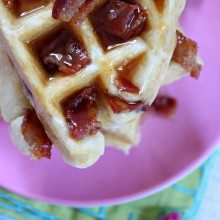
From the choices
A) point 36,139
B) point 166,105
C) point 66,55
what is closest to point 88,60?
point 66,55

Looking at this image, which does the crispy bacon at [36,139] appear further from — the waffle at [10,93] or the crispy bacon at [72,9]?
the crispy bacon at [72,9]

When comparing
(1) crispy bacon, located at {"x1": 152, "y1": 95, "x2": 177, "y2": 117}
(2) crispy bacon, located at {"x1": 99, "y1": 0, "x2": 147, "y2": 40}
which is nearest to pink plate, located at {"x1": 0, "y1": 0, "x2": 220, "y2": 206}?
(1) crispy bacon, located at {"x1": 152, "y1": 95, "x2": 177, "y2": 117}

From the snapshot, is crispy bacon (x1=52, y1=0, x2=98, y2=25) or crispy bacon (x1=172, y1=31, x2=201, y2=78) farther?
crispy bacon (x1=172, y1=31, x2=201, y2=78)

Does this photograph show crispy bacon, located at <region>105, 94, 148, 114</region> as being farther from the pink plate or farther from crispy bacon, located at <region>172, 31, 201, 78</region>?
the pink plate

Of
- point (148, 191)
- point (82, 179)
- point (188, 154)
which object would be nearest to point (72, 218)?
point (82, 179)

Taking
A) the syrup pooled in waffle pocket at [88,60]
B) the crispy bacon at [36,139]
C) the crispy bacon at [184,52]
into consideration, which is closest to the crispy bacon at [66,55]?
the syrup pooled in waffle pocket at [88,60]

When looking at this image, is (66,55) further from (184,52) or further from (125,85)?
(184,52)
